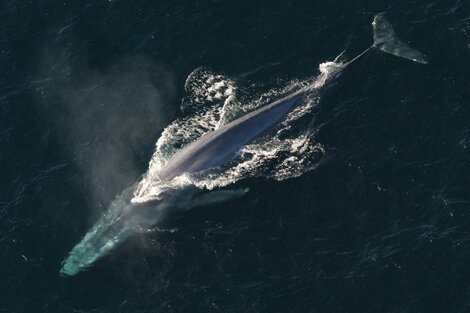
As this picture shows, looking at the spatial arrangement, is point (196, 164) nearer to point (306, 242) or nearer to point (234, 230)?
point (234, 230)

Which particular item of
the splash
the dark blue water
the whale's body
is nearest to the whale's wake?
the splash

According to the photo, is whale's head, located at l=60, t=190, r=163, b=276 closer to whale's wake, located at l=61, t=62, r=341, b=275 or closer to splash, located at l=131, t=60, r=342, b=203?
whale's wake, located at l=61, t=62, r=341, b=275

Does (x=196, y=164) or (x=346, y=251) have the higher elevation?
(x=196, y=164)

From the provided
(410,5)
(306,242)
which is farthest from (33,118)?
(410,5)

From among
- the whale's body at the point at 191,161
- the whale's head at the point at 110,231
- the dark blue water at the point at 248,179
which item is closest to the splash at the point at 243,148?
the whale's body at the point at 191,161

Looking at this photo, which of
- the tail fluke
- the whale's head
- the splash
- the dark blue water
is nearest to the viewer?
the dark blue water

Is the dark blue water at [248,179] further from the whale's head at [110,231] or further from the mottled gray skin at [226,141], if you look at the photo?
the mottled gray skin at [226,141]
